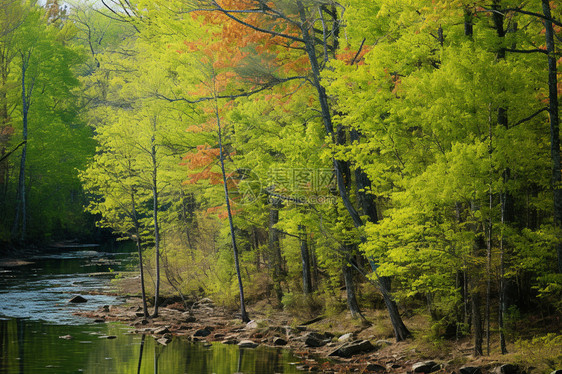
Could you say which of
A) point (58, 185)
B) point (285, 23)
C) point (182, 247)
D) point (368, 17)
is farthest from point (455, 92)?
point (58, 185)

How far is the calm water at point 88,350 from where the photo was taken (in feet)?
42.2

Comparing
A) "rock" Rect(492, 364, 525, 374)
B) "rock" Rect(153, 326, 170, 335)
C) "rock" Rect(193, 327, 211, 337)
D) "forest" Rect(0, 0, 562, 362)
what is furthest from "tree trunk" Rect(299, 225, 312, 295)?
"rock" Rect(492, 364, 525, 374)

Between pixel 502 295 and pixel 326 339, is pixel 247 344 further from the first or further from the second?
pixel 502 295

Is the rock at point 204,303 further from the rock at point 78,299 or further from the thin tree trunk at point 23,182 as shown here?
the thin tree trunk at point 23,182

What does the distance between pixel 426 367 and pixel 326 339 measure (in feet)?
14.0

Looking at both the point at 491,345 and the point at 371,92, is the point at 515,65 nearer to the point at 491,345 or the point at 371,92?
the point at 371,92

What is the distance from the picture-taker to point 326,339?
15.8 meters

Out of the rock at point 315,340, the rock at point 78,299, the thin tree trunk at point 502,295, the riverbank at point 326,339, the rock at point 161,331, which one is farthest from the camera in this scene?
the rock at point 78,299

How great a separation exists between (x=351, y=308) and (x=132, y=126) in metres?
10.2

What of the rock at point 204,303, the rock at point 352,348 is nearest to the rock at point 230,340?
the rock at point 352,348

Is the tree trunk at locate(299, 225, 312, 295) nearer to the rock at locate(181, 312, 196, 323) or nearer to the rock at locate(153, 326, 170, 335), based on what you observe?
the rock at locate(181, 312, 196, 323)

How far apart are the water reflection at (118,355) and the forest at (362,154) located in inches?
129

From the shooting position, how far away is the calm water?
1288 centimetres

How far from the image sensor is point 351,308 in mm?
16969
